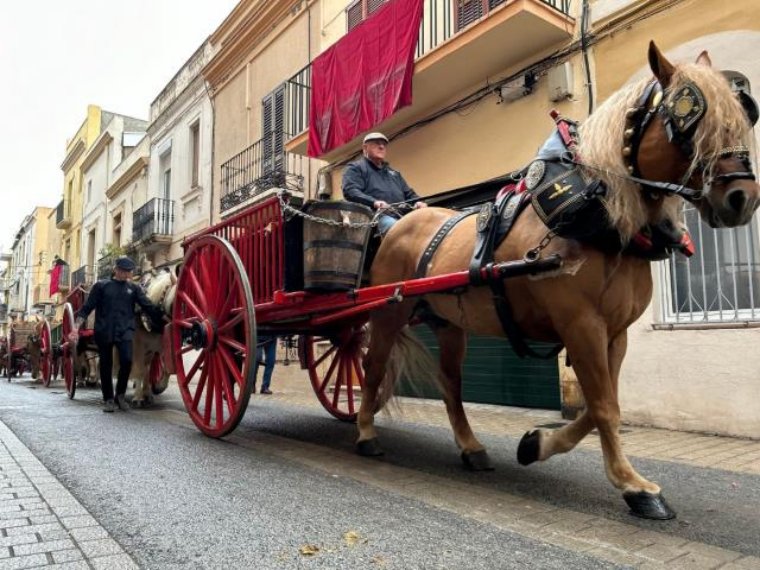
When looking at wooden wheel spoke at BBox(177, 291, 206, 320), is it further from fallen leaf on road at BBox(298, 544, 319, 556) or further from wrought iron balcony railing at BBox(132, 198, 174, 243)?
wrought iron balcony railing at BBox(132, 198, 174, 243)

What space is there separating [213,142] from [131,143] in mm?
11762

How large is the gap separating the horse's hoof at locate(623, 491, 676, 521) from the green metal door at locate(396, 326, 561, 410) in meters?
3.75

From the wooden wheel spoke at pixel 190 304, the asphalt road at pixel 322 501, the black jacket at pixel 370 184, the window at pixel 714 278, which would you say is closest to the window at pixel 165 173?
the wooden wheel spoke at pixel 190 304

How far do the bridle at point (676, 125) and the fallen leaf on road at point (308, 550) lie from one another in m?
2.07

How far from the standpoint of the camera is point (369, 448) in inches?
166

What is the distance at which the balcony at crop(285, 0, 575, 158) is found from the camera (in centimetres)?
671

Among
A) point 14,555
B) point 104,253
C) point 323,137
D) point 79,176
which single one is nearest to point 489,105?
point 323,137

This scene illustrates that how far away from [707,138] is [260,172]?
453 inches

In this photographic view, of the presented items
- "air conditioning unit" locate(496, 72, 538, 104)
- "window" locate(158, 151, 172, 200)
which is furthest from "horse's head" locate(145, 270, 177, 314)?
"window" locate(158, 151, 172, 200)

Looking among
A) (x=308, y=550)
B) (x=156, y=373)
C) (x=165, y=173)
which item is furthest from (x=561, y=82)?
(x=165, y=173)

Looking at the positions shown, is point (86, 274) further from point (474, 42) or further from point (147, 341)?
point (474, 42)

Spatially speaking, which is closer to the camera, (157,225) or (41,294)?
(157,225)

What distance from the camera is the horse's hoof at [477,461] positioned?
3.76 m

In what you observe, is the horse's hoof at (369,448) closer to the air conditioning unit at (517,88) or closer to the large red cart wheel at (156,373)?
the air conditioning unit at (517,88)
